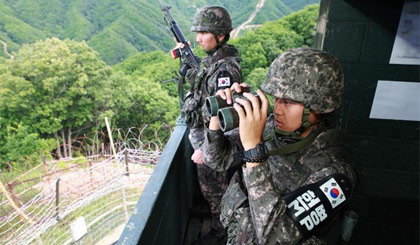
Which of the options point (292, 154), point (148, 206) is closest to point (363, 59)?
point (292, 154)

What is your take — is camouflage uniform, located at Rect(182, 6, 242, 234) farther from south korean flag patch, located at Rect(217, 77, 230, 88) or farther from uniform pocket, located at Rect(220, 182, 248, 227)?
uniform pocket, located at Rect(220, 182, 248, 227)

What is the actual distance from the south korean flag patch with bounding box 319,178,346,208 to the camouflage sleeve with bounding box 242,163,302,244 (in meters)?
0.17

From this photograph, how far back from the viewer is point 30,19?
41875mm

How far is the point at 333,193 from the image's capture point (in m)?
1.09

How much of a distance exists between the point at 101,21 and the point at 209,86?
2092 inches

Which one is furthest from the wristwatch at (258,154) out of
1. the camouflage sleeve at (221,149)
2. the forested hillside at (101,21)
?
the forested hillside at (101,21)

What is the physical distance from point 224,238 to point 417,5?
2171 mm

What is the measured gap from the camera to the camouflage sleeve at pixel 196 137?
8.06 feet

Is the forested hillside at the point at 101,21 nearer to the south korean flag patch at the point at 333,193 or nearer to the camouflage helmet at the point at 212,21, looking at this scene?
the camouflage helmet at the point at 212,21

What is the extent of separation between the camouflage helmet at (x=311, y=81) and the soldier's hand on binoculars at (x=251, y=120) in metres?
0.20

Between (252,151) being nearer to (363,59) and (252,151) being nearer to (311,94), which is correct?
(311,94)

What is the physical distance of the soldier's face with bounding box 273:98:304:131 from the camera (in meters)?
1.29

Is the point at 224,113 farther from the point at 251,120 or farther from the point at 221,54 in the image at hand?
the point at 221,54

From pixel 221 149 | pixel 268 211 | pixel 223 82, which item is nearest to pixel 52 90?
pixel 223 82
